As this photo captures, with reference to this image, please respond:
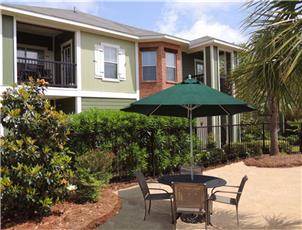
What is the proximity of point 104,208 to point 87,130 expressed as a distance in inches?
112

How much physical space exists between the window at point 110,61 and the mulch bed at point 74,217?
10.8 metres

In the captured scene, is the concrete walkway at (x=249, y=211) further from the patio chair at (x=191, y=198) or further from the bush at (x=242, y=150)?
the bush at (x=242, y=150)

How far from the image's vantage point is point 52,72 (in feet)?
52.5

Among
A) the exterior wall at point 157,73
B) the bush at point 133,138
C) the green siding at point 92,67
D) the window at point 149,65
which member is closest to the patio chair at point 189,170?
the bush at point 133,138

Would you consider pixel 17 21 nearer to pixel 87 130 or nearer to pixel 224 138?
pixel 87 130

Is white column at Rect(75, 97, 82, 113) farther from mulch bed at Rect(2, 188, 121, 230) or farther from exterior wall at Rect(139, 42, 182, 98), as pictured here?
mulch bed at Rect(2, 188, 121, 230)

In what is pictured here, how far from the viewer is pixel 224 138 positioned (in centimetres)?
2173

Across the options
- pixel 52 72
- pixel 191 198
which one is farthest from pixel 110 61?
pixel 191 198

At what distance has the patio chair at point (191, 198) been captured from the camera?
5.33 metres

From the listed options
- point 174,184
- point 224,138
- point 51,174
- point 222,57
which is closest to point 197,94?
point 174,184

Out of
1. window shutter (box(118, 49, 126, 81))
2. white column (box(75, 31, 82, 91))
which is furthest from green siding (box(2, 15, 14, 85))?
window shutter (box(118, 49, 126, 81))

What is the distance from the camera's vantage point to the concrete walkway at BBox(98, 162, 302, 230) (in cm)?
595

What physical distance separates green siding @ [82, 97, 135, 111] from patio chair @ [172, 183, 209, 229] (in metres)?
11.3

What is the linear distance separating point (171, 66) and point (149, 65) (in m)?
1.49
